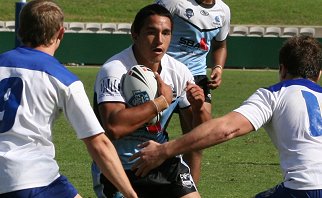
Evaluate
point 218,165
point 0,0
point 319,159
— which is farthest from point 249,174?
point 0,0

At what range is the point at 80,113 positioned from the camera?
5.50 meters

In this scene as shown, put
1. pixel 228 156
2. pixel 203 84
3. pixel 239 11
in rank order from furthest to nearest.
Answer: pixel 239 11
pixel 228 156
pixel 203 84

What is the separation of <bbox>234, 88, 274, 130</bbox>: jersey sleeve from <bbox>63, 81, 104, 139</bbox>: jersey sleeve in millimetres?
885

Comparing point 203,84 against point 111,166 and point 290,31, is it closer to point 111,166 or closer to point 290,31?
point 111,166

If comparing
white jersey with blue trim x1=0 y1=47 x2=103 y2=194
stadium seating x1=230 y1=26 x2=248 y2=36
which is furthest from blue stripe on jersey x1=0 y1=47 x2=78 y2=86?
stadium seating x1=230 y1=26 x2=248 y2=36

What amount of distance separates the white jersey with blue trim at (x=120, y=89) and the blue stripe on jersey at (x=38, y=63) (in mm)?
1275

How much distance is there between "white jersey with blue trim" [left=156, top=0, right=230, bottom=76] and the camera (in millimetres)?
9617

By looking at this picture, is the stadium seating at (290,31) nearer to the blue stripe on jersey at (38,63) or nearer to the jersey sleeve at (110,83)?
the jersey sleeve at (110,83)

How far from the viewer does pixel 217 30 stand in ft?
32.5

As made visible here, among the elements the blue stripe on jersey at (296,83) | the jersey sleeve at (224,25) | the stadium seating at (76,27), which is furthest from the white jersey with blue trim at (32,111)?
the stadium seating at (76,27)

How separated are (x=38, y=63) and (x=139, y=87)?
4.57ft

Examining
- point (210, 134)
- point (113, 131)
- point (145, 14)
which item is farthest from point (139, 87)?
point (210, 134)

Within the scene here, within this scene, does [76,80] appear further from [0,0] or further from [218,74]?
[0,0]

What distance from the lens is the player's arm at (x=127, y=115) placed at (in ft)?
21.9
